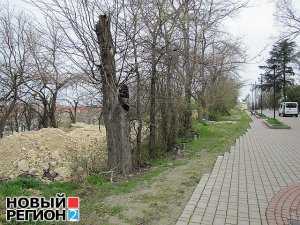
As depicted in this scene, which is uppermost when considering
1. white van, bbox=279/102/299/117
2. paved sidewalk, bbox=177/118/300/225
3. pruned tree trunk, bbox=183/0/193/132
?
pruned tree trunk, bbox=183/0/193/132

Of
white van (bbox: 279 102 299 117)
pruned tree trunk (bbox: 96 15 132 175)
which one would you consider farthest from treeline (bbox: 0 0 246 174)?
white van (bbox: 279 102 299 117)

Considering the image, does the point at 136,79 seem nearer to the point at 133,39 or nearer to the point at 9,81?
the point at 133,39

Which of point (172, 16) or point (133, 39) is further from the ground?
point (172, 16)

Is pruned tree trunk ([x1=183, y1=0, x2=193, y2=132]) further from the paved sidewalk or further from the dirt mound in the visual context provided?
the dirt mound

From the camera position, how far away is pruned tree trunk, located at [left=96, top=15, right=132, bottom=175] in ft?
30.7

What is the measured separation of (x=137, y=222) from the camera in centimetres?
560

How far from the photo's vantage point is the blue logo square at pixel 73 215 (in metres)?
5.53

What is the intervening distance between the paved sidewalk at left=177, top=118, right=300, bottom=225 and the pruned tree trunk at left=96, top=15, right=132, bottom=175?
7.73 ft

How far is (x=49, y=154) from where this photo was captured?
40.1 ft

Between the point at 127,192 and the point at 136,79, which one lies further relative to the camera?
the point at 136,79

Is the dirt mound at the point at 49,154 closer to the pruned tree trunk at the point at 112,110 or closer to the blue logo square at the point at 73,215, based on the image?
the pruned tree trunk at the point at 112,110

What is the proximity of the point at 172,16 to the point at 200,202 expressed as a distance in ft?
22.4

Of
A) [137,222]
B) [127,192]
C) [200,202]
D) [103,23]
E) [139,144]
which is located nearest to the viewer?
[137,222]

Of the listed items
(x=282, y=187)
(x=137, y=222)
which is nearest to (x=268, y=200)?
(x=282, y=187)
